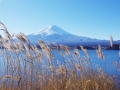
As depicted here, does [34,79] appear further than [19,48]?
Yes

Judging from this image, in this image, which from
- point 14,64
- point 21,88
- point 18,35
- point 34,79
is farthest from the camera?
point 34,79

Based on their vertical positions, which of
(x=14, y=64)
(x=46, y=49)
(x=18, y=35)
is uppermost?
(x=18, y=35)

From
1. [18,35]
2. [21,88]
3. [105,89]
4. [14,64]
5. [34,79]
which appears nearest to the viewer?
[18,35]

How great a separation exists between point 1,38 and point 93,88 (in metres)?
1.87

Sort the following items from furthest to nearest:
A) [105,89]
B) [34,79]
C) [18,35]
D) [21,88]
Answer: [34,79] → [105,89] → [21,88] → [18,35]

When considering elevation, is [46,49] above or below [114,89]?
above

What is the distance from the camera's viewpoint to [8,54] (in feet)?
12.7

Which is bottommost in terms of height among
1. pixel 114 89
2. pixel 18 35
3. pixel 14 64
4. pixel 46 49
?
pixel 114 89

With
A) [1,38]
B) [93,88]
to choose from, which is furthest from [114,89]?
[1,38]

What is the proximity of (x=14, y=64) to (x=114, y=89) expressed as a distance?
2.20m

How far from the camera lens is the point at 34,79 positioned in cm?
443

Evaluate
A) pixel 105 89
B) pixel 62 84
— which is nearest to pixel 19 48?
pixel 62 84

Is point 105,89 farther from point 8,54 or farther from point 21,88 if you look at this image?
point 8,54

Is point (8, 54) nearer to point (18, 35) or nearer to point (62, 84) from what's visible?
point (18, 35)
